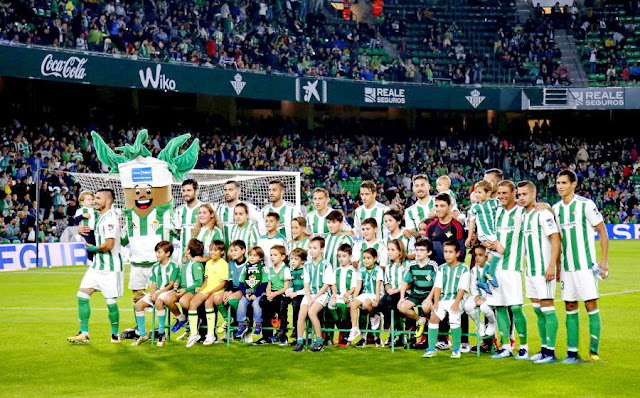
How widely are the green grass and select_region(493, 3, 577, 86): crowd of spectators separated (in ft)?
92.2

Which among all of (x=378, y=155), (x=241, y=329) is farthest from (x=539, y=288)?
(x=378, y=155)

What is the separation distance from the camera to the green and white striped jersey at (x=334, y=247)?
37.4 ft

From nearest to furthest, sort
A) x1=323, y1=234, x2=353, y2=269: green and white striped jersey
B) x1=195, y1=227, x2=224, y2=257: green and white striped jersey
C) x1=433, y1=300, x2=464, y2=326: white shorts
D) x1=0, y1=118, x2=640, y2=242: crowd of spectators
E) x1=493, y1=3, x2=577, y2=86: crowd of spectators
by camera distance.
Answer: x1=433, y1=300, x2=464, y2=326: white shorts, x1=323, y1=234, x2=353, y2=269: green and white striped jersey, x1=195, y1=227, x2=224, y2=257: green and white striped jersey, x1=0, y1=118, x2=640, y2=242: crowd of spectators, x1=493, y1=3, x2=577, y2=86: crowd of spectators

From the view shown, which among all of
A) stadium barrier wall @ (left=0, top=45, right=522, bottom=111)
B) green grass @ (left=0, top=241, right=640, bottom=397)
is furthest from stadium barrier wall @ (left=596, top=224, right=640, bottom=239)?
green grass @ (left=0, top=241, right=640, bottom=397)

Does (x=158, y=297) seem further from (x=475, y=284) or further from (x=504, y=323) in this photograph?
(x=504, y=323)

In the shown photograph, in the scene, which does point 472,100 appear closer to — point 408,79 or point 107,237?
point 408,79

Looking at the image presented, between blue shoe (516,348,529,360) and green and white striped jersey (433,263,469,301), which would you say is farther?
green and white striped jersey (433,263,469,301)

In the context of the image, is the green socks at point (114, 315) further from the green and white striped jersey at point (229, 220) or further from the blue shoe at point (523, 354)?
the blue shoe at point (523, 354)

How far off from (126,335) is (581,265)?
5.89 m

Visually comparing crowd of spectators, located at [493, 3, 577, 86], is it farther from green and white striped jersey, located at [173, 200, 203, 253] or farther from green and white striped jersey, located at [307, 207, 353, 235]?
green and white striped jersey, located at [173, 200, 203, 253]

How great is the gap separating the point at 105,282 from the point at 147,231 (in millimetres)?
902

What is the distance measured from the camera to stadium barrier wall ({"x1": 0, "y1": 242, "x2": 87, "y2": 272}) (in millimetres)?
23203

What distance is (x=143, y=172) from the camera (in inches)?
478

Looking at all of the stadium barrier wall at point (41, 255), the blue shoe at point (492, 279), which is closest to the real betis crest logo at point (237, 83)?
the stadium barrier wall at point (41, 255)
